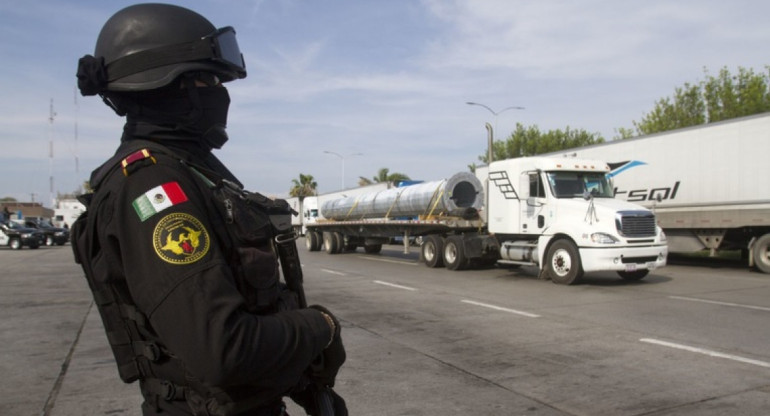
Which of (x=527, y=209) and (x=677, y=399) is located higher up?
(x=527, y=209)

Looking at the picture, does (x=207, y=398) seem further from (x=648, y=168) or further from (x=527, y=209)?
(x=648, y=168)

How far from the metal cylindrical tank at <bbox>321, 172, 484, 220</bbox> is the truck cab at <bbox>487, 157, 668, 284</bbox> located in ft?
5.04

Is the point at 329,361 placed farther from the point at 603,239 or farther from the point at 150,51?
the point at 603,239

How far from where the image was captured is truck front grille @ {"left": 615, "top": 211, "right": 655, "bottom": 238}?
11883 mm

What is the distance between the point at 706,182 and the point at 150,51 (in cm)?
1625

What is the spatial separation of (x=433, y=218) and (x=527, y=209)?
389 centimetres

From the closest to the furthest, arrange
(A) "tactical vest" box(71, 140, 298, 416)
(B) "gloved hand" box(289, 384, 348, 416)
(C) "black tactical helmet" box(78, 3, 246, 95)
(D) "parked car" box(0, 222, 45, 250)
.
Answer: (A) "tactical vest" box(71, 140, 298, 416) < (C) "black tactical helmet" box(78, 3, 246, 95) < (B) "gloved hand" box(289, 384, 348, 416) < (D) "parked car" box(0, 222, 45, 250)

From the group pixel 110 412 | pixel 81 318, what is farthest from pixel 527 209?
pixel 110 412

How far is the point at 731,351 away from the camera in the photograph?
610cm

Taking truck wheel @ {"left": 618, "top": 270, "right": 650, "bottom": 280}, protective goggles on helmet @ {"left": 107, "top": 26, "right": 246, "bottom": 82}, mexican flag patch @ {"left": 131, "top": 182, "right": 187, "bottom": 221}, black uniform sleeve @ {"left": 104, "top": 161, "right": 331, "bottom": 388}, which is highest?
protective goggles on helmet @ {"left": 107, "top": 26, "right": 246, "bottom": 82}

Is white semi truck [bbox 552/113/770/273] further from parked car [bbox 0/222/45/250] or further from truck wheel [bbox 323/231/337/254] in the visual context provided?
parked car [bbox 0/222/45/250]

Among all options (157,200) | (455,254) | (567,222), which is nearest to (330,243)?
(455,254)

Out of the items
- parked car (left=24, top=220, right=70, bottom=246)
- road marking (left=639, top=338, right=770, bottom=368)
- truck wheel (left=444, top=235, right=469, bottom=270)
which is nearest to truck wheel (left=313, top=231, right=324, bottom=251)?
truck wheel (left=444, top=235, right=469, bottom=270)

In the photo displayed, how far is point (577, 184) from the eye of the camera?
13.6m
